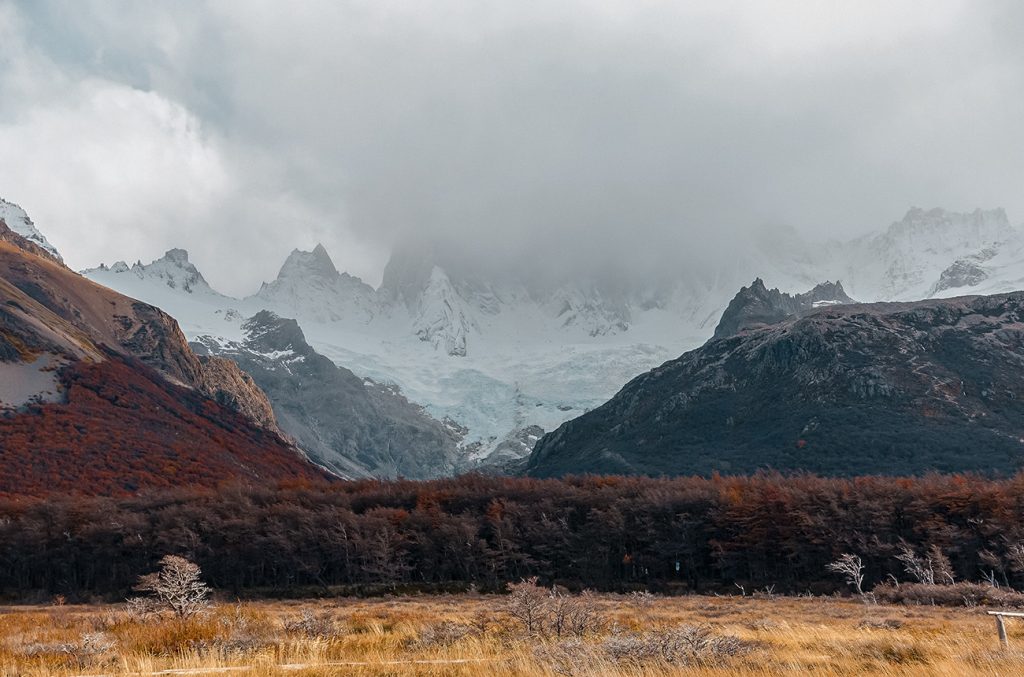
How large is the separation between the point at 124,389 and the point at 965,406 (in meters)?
212

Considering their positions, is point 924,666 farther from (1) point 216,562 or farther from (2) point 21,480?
(2) point 21,480

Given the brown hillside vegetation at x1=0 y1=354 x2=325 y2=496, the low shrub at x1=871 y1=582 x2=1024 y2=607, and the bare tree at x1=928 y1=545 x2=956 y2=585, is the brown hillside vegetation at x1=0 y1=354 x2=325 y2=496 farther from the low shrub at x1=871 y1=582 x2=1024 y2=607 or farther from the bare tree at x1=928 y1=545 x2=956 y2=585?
the low shrub at x1=871 y1=582 x2=1024 y2=607

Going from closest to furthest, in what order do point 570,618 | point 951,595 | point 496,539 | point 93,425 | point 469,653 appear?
point 469,653 < point 570,618 < point 951,595 < point 496,539 < point 93,425

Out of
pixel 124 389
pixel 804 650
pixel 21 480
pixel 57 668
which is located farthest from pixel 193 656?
pixel 124 389

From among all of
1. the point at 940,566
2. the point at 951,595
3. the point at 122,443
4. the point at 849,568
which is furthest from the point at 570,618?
the point at 122,443

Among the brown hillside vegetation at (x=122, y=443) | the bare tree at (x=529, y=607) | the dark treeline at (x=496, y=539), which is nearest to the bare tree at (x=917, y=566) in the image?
the dark treeline at (x=496, y=539)

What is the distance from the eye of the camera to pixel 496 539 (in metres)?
102

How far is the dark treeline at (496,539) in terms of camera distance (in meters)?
89.8

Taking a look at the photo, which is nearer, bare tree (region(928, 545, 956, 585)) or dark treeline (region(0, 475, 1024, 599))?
bare tree (region(928, 545, 956, 585))

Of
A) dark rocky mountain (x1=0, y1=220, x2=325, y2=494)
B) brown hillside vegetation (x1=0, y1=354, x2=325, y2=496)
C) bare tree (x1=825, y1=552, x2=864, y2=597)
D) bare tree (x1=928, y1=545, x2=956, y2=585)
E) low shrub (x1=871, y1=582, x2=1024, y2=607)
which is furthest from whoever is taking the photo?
dark rocky mountain (x1=0, y1=220, x2=325, y2=494)

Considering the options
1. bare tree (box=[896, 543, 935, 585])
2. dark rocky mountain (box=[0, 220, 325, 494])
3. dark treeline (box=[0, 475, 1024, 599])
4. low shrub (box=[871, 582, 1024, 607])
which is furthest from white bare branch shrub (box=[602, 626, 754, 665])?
dark rocky mountain (box=[0, 220, 325, 494])

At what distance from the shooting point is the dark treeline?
89.8m

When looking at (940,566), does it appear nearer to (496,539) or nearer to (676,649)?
(496,539)

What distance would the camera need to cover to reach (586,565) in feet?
325
